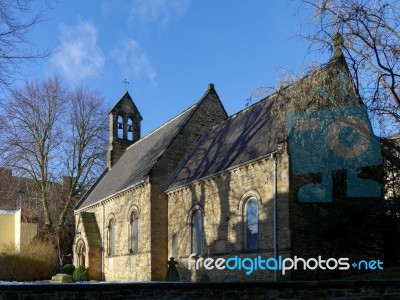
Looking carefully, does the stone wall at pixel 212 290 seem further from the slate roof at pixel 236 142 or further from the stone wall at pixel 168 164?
the stone wall at pixel 168 164

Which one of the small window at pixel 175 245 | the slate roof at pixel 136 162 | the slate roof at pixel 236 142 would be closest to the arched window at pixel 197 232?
the slate roof at pixel 236 142

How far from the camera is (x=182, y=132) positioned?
26578 millimetres

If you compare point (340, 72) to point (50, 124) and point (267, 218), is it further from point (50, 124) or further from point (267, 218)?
point (50, 124)

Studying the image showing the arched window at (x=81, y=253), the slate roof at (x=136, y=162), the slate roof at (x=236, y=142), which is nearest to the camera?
the slate roof at (x=236, y=142)

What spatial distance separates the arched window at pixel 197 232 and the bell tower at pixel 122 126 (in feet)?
58.1

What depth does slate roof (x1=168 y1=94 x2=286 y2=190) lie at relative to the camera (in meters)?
18.5

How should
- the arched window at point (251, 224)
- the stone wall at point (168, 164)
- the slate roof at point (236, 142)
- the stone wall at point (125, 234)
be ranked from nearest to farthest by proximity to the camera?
the arched window at point (251, 224), the slate roof at point (236, 142), the stone wall at point (168, 164), the stone wall at point (125, 234)

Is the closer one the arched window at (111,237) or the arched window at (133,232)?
the arched window at (133,232)

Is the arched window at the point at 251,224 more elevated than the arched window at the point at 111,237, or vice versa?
the arched window at the point at 251,224

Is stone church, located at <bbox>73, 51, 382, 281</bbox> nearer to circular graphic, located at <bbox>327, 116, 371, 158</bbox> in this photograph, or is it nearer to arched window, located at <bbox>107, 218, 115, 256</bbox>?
arched window, located at <bbox>107, 218, 115, 256</bbox>

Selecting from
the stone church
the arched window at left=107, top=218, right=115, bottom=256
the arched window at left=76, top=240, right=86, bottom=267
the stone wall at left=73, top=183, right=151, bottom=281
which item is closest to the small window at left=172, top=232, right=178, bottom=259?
the stone church

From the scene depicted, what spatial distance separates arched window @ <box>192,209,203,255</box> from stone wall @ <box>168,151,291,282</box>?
227mm

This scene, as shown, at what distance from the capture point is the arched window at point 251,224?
18.1 meters

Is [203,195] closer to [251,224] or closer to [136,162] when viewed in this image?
[251,224]
